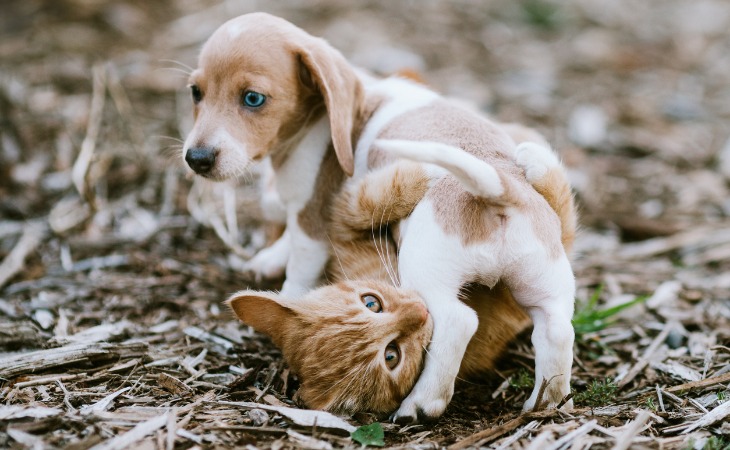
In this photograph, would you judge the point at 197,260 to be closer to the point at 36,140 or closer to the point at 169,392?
the point at 169,392

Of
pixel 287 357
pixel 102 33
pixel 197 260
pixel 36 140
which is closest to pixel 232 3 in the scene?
pixel 102 33

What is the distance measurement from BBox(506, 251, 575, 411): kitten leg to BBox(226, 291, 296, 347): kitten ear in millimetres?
961

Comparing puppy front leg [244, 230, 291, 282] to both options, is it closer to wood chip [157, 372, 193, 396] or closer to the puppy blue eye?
the puppy blue eye

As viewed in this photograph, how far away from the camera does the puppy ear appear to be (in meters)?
3.32

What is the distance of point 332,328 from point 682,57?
6549 mm

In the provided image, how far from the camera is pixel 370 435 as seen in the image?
2660 mm

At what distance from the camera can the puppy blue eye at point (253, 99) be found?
330 centimetres

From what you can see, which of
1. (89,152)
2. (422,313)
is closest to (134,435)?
(422,313)

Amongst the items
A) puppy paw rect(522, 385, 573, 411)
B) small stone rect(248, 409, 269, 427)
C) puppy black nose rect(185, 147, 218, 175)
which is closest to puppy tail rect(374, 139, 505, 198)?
puppy paw rect(522, 385, 573, 411)

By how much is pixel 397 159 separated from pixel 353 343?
0.95 meters

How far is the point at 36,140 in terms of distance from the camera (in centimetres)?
529

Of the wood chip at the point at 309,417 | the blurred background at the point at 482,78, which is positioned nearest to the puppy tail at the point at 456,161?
the wood chip at the point at 309,417

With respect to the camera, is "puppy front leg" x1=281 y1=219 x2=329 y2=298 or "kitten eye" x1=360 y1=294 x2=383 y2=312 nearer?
"kitten eye" x1=360 y1=294 x2=383 y2=312

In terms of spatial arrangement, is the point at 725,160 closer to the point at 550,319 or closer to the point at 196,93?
the point at 550,319
